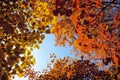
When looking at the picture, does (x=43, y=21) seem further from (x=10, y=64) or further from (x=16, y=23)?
(x=10, y=64)

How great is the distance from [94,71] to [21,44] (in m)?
39.3

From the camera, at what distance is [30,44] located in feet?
28.8

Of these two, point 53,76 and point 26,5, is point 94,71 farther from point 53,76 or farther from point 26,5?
point 26,5

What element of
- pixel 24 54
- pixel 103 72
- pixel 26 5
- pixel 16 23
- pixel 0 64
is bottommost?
pixel 0 64

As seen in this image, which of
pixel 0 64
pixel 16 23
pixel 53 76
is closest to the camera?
pixel 0 64

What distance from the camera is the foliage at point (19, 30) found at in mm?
7578

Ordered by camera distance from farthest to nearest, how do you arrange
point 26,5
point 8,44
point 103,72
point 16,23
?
point 103,72 → point 26,5 → point 16,23 → point 8,44

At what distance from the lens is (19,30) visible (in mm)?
8578

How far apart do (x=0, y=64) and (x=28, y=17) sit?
7.89 ft

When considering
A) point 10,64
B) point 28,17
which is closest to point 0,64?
point 10,64

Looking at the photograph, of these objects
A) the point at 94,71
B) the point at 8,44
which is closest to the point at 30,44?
the point at 8,44

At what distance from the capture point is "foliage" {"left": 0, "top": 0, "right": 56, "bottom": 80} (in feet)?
24.9

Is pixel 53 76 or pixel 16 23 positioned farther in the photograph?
pixel 53 76

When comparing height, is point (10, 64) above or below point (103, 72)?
below
